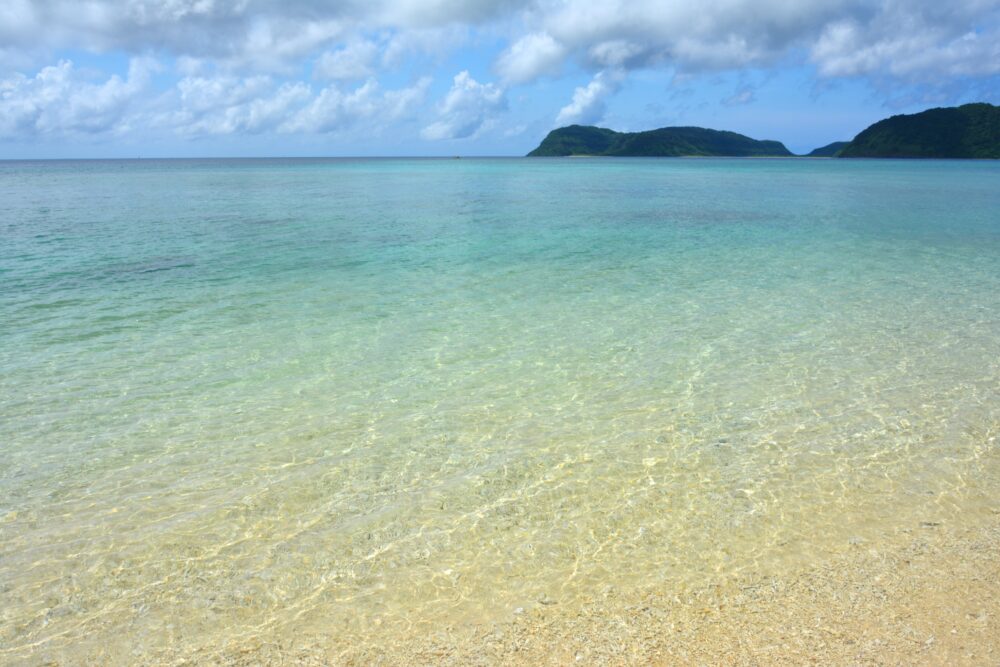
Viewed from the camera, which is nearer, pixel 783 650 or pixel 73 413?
pixel 783 650

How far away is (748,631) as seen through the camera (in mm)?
4605

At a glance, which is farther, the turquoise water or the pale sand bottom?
the turquoise water

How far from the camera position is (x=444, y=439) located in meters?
7.77

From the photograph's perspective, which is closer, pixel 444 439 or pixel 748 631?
pixel 748 631

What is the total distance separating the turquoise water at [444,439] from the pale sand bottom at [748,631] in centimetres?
17

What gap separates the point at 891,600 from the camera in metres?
4.90

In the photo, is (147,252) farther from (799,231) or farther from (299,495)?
(799,231)

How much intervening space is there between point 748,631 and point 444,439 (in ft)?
13.5

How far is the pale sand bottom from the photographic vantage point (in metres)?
4.40

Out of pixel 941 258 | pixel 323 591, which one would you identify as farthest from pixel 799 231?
pixel 323 591

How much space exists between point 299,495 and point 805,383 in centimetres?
718

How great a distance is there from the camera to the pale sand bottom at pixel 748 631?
440cm

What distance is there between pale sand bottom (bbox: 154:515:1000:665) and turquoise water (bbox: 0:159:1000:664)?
17 cm

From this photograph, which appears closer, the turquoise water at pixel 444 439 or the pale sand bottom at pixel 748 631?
the pale sand bottom at pixel 748 631
